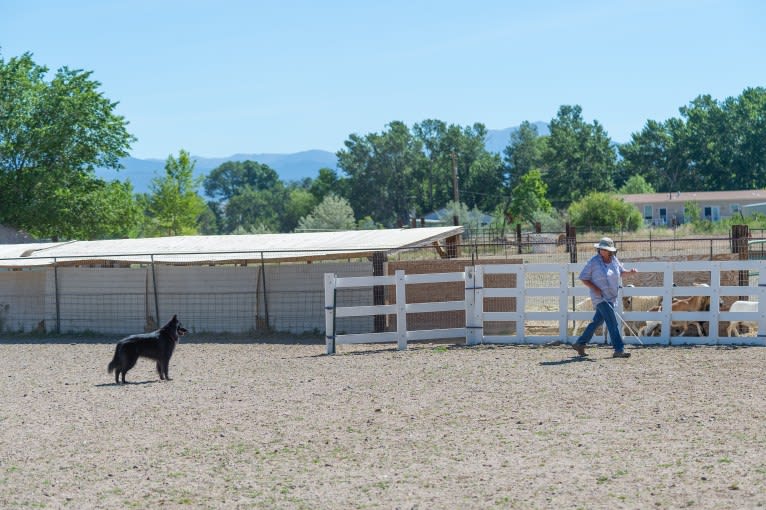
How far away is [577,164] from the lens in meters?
101

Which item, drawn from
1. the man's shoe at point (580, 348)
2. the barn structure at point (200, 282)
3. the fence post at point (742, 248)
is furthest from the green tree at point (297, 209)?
the man's shoe at point (580, 348)

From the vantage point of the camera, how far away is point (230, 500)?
7.65m

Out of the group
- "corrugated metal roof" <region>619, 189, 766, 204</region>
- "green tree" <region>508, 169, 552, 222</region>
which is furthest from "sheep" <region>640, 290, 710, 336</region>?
"corrugated metal roof" <region>619, 189, 766, 204</region>

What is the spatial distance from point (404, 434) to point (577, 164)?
93370 millimetres

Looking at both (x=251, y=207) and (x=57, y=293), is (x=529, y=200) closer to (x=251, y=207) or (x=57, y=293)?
(x=57, y=293)

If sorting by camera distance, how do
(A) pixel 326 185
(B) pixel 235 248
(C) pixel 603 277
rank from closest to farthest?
(C) pixel 603 277, (B) pixel 235 248, (A) pixel 326 185

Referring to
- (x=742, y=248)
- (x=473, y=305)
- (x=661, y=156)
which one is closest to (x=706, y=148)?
(x=661, y=156)

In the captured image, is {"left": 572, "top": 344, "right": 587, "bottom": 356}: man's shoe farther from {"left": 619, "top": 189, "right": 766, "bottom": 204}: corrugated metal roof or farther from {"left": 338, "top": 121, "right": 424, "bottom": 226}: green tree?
{"left": 338, "top": 121, "right": 424, "bottom": 226}: green tree

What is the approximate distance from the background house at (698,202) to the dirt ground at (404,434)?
2646 inches

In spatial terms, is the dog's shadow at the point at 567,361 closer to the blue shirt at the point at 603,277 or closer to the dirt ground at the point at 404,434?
the dirt ground at the point at 404,434

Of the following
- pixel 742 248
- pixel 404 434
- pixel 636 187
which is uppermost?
pixel 636 187

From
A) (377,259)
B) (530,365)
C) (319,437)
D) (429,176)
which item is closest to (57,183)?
(377,259)

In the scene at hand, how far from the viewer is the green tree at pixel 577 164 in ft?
326

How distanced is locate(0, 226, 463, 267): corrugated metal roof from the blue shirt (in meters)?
5.74
